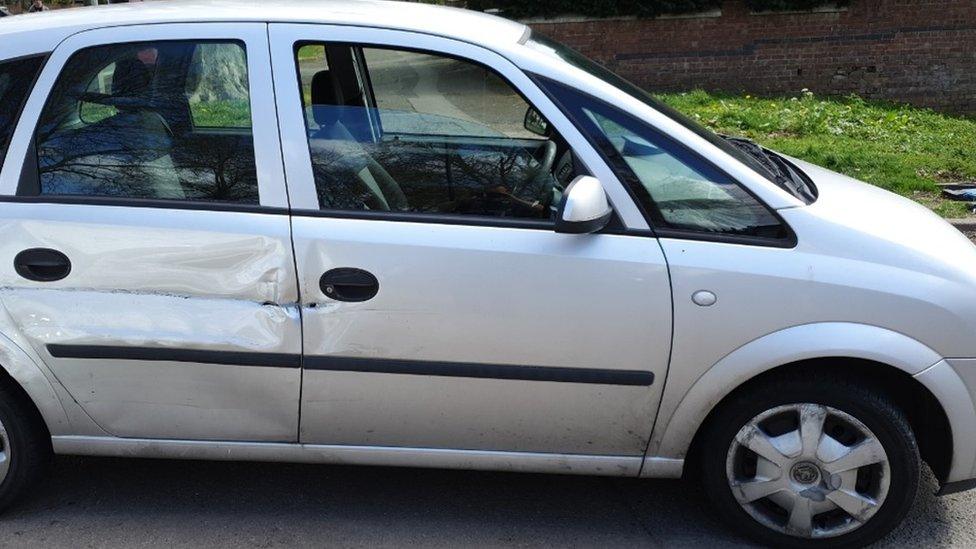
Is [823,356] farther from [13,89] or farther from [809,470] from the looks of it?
[13,89]

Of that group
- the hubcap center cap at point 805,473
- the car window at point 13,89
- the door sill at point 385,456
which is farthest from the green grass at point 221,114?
the hubcap center cap at point 805,473

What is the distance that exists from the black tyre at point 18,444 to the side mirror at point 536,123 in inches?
77.6

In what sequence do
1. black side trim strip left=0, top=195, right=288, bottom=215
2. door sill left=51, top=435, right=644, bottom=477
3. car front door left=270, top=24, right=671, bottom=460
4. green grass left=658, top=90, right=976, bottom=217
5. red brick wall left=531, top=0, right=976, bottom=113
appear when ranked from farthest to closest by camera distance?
red brick wall left=531, top=0, right=976, bottom=113 → green grass left=658, top=90, right=976, bottom=217 → door sill left=51, top=435, right=644, bottom=477 → black side trim strip left=0, top=195, right=288, bottom=215 → car front door left=270, top=24, right=671, bottom=460

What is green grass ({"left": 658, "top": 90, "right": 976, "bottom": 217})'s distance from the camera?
7.98m

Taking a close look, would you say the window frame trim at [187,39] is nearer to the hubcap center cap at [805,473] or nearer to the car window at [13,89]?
the car window at [13,89]

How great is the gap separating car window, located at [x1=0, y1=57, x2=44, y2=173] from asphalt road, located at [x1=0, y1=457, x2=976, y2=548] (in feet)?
4.25

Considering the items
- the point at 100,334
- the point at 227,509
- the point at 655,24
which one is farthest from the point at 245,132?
the point at 655,24

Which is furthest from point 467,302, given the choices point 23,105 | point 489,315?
point 23,105

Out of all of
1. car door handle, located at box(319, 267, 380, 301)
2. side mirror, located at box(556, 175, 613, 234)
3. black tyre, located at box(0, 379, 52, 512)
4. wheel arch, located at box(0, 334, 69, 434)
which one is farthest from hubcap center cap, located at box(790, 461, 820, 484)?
black tyre, located at box(0, 379, 52, 512)

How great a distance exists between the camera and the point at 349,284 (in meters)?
3.13

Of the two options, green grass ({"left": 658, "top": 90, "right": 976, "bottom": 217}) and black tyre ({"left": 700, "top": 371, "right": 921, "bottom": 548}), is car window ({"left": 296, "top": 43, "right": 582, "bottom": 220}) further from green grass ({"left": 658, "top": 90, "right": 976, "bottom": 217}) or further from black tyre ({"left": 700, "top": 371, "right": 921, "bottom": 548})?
green grass ({"left": 658, "top": 90, "right": 976, "bottom": 217})

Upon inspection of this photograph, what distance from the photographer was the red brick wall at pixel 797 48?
42.9 ft

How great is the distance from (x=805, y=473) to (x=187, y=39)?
2481 mm

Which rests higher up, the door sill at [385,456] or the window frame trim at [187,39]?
the window frame trim at [187,39]
